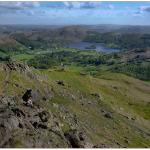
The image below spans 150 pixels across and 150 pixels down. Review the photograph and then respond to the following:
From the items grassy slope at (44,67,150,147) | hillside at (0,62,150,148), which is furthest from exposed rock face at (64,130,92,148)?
grassy slope at (44,67,150,147)

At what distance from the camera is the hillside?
49.1 meters

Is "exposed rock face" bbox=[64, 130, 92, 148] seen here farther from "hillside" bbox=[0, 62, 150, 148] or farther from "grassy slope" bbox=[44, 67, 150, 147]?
"grassy slope" bbox=[44, 67, 150, 147]

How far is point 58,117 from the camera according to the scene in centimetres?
7731

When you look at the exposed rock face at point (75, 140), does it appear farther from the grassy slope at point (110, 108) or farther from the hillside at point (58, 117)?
the grassy slope at point (110, 108)

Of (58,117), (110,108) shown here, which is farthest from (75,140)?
(110,108)

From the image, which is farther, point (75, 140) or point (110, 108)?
point (110, 108)

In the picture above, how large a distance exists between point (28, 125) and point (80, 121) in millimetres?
31311

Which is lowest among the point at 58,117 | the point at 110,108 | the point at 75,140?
the point at 110,108

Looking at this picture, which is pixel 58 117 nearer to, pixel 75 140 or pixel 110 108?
pixel 75 140

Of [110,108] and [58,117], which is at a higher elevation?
[58,117]

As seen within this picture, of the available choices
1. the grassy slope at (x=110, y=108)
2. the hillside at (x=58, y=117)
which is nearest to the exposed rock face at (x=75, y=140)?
the hillside at (x=58, y=117)

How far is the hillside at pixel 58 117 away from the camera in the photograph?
4912 centimetres

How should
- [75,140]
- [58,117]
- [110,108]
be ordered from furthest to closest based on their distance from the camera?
[110,108]
[58,117]
[75,140]

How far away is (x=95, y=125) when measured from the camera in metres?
87.1
